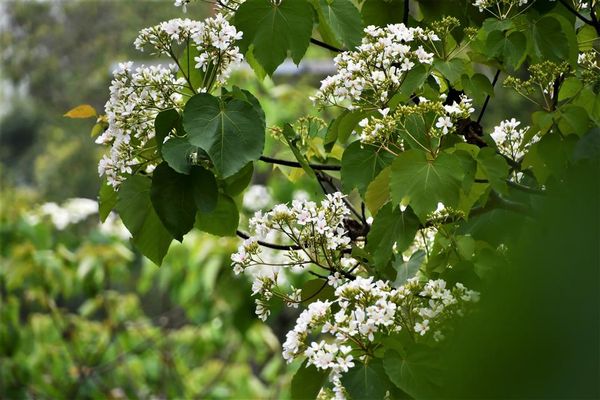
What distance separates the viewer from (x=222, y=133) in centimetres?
97

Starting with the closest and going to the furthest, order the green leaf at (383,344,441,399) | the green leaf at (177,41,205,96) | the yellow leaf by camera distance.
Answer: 1. the green leaf at (383,344,441,399)
2. the green leaf at (177,41,205,96)
3. the yellow leaf

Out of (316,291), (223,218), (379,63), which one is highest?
(379,63)

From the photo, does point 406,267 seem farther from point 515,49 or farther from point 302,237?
point 515,49

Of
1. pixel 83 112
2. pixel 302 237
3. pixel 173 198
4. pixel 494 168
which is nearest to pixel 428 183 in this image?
pixel 494 168

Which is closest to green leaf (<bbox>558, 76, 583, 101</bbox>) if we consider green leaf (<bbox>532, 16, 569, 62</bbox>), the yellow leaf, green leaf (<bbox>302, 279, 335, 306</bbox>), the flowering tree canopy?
the flowering tree canopy

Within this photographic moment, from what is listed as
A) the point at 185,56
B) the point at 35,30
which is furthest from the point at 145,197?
the point at 35,30

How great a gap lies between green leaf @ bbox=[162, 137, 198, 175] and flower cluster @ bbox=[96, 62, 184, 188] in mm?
66

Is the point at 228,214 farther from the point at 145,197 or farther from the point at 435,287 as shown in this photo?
the point at 435,287

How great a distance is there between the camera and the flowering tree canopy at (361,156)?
89 centimetres

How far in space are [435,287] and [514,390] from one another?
2.46 ft

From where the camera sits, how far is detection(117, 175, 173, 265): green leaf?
104 cm

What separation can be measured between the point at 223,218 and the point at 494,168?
37cm

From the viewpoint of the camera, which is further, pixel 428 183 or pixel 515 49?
pixel 515 49

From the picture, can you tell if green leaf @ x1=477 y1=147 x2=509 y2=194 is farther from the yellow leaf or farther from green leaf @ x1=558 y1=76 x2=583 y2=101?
the yellow leaf
